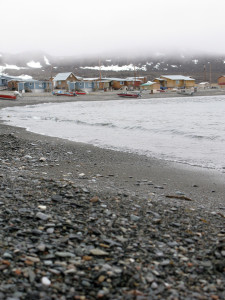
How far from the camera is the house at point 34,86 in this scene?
339 ft

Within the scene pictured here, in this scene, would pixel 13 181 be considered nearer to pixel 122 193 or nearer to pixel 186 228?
pixel 122 193

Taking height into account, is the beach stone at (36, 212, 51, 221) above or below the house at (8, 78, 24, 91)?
below

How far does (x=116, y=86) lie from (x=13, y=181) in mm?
121785

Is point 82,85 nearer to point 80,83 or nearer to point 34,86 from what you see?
point 80,83

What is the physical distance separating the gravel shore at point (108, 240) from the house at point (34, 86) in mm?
97986

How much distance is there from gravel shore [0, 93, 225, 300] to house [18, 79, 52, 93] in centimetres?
9799

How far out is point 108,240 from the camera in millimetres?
4551

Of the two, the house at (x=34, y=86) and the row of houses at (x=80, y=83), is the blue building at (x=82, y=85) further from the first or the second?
the house at (x=34, y=86)

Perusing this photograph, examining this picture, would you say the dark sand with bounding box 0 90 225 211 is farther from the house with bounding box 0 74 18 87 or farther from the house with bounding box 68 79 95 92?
the house with bounding box 0 74 18 87

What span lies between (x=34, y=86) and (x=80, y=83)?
677 inches

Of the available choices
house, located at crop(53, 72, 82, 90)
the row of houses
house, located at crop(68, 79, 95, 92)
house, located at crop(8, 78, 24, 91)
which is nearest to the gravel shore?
the row of houses

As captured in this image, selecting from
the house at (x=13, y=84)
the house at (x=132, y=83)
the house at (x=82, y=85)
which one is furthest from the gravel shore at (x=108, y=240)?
the house at (x=132, y=83)

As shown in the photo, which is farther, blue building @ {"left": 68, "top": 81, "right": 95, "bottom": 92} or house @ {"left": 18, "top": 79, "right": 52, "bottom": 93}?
blue building @ {"left": 68, "top": 81, "right": 95, "bottom": 92}

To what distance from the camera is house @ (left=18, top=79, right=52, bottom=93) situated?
339 ft
